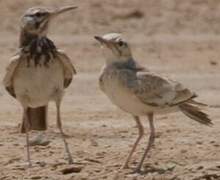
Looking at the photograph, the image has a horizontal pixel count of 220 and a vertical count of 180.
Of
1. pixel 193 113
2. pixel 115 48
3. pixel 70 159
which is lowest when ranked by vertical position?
pixel 70 159

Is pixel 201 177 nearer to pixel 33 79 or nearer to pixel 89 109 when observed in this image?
pixel 33 79

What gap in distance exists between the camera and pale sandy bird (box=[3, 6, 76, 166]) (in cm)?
1266

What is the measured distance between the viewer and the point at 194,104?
40.7 ft

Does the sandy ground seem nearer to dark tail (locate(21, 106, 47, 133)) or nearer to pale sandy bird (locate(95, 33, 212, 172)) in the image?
dark tail (locate(21, 106, 47, 133))

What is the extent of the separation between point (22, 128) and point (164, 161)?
2.58 metres

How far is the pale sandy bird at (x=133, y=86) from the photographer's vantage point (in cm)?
1165

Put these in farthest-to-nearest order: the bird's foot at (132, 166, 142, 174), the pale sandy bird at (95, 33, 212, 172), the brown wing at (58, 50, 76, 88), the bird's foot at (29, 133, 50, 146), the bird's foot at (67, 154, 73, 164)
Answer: the bird's foot at (29, 133, 50, 146) → the brown wing at (58, 50, 76, 88) → the bird's foot at (67, 154, 73, 164) → the bird's foot at (132, 166, 142, 174) → the pale sandy bird at (95, 33, 212, 172)

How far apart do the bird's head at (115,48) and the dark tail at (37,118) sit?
2.83m

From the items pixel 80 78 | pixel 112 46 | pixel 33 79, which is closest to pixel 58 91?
pixel 33 79

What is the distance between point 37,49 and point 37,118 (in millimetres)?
2168

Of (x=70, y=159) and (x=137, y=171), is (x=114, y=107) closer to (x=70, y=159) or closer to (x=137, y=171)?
(x=70, y=159)

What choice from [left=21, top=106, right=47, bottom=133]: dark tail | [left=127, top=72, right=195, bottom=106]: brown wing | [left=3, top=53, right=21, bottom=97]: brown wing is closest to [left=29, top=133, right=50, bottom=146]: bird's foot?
[left=21, top=106, right=47, bottom=133]: dark tail

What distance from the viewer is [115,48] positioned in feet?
39.0

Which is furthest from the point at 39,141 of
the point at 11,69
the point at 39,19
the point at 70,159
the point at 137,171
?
the point at 137,171
